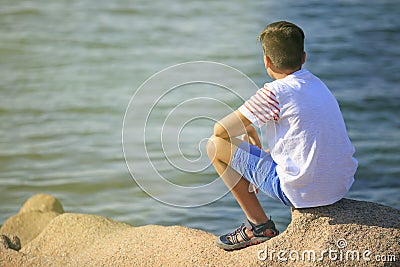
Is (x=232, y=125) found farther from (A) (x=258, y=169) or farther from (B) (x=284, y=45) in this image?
(B) (x=284, y=45)

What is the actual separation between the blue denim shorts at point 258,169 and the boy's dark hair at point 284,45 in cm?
Result: 42


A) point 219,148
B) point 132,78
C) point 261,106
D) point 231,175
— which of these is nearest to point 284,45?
point 261,106

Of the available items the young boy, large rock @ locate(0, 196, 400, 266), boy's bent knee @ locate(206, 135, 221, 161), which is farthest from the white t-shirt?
boy's bent knee @ locate(206, 135, 221, 161)

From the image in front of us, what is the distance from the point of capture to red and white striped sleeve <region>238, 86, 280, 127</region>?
338 cm

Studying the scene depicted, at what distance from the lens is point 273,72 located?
3.57 meters

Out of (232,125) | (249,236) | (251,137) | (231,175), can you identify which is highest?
(232,125)

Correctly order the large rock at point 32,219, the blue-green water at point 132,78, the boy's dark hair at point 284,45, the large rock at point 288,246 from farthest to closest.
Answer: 1. the blue-green water at point 132,78
2. the large rock at point 32,219
3. the boy's dark hair at point 284,45
4. the large rock at point 288,246

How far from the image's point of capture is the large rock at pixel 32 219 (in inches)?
207

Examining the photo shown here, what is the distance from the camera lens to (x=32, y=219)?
5406mm

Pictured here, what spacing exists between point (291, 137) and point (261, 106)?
20cm

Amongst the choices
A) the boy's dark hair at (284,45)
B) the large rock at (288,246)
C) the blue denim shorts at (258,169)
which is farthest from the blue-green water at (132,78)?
the boy's dark hair at (284,45)

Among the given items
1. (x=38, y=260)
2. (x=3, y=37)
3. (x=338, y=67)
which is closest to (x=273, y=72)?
(x=38, y=260)

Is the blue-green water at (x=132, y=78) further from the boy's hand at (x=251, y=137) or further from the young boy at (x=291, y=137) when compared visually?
the young boy at (x=291, y=137)

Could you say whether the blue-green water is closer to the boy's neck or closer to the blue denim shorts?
the blue denim shorts
